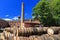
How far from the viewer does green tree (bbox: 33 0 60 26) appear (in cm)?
3353

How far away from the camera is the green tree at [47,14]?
33.5 meters

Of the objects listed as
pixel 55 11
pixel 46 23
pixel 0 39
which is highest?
pixel 55 11

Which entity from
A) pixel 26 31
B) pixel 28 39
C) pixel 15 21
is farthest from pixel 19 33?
pixel 15 21

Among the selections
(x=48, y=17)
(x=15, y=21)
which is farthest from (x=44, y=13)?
(x=15, y=21)

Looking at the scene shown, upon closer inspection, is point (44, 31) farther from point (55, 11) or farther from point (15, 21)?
point (15, 21)

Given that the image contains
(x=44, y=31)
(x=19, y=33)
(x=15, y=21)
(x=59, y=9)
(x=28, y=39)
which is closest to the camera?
(x=28, y=39)

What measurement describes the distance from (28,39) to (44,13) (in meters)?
24.0

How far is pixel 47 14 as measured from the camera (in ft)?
111

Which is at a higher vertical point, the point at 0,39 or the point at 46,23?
the point at 46,23

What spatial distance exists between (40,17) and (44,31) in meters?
20.7

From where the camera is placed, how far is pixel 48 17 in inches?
1331

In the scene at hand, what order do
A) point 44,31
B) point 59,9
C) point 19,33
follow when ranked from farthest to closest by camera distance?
1. point 59,9
2. point 44,31
3. point 19,33

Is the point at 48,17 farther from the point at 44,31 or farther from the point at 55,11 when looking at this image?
the point at 44,31

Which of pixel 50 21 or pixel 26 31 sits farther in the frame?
pixel 50 21
